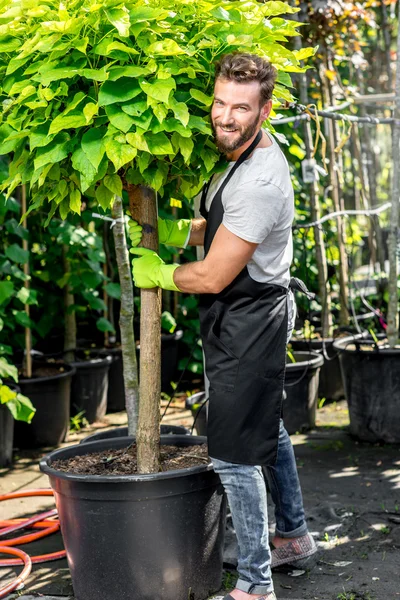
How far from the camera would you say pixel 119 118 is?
2.32 meters

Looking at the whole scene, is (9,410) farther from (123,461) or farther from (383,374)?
(383,374)

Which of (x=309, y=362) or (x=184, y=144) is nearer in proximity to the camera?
(x=184, y=144)

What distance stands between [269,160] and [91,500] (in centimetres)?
123

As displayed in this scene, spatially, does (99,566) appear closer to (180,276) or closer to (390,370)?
(180,276)

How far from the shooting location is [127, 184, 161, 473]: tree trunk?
284cm

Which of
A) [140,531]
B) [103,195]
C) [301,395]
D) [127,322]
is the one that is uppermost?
[103,195]

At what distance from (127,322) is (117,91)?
4.74 feet

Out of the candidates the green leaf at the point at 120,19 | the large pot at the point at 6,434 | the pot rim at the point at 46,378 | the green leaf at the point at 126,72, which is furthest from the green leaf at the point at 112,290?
the green leaf at the point at 120,19

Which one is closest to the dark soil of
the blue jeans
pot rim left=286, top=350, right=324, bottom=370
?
the blue jeans

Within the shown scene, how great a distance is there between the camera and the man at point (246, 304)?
100 inches

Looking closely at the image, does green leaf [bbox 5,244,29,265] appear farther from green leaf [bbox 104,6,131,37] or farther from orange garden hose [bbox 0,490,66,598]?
green leaf [bbox 104,6,131,37]

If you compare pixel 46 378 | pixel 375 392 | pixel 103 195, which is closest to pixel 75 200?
pixel 103 195

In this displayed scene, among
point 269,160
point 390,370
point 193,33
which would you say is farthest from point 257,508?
point 390,370

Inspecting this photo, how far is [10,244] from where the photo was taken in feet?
17.4
